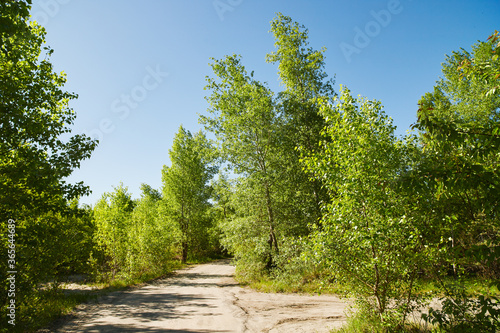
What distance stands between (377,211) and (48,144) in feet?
27.2

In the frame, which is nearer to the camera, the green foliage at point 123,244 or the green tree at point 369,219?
the green tree at point 369,219

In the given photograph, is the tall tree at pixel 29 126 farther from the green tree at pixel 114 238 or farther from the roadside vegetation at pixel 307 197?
the green tree at pixel 114 238

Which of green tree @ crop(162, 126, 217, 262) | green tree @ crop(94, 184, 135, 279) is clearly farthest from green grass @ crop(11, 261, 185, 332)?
green tree @ crop(162, 126, 217, 262)

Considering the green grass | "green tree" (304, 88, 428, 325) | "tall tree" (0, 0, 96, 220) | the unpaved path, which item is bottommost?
the unpaved path

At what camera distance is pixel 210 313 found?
338 inches

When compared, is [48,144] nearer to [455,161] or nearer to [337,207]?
[337,207]

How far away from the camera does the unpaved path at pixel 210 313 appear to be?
708 cm

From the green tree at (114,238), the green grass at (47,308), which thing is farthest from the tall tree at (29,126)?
the green tree at (114,238)

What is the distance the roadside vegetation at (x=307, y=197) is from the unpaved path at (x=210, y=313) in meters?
1.15

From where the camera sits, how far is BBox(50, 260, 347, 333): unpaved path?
7082 millimetres

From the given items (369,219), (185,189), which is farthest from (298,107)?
(185,189)

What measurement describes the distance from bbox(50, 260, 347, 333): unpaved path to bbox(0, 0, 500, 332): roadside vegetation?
1.15 meters

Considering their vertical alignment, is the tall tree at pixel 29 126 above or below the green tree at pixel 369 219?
above

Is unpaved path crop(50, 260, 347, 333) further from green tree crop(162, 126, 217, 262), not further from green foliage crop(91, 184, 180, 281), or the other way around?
green tree crop(162, 126, 217, 262)
